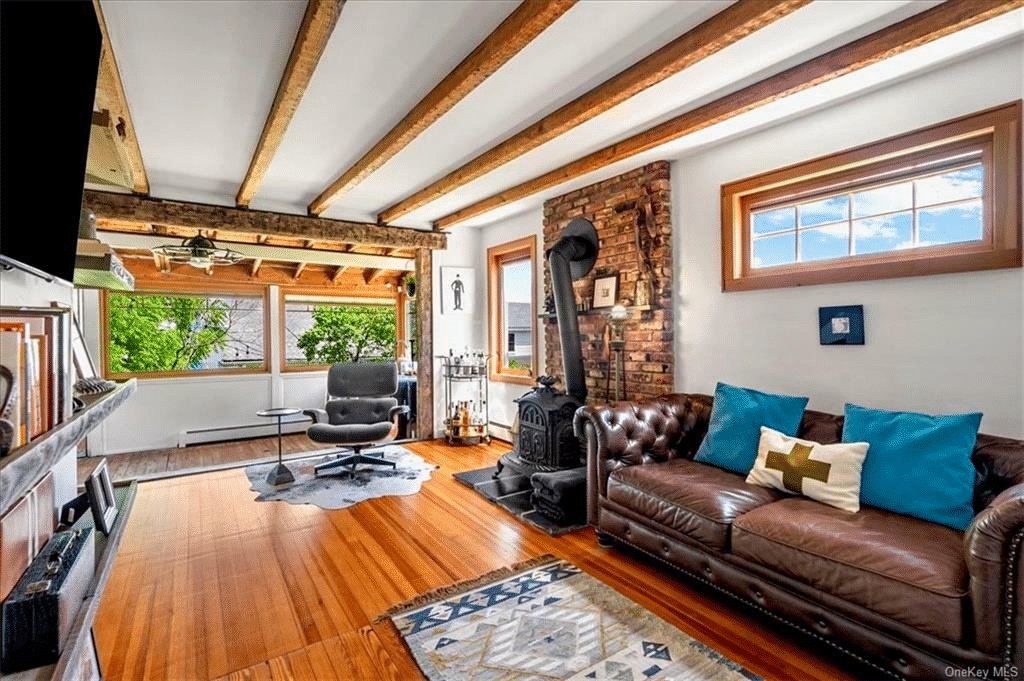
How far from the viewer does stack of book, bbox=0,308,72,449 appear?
3.04 feet

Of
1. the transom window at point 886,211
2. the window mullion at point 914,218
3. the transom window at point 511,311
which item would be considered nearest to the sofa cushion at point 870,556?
the transom window at point 886,211

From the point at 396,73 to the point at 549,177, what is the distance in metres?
1.83

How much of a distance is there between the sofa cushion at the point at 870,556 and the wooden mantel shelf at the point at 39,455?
231 centimetres

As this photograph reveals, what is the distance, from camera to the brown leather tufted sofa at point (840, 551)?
149 cm

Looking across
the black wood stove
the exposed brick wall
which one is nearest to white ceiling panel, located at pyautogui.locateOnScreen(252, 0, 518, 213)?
the black wood stove

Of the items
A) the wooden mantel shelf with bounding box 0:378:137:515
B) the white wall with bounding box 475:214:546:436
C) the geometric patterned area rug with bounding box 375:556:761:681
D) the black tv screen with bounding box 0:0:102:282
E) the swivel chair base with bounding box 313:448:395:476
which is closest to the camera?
the wooden mantel shelf with bounding box 0:378:137:515

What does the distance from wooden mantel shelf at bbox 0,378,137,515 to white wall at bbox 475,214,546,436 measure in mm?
3872

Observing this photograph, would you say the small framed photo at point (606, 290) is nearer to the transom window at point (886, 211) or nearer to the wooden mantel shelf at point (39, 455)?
the transom window at point (886, 211)

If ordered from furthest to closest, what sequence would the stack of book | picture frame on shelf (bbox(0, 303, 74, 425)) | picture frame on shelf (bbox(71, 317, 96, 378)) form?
picture frame on shelf (bbox(71, 317, 96, 378)) < picture frame on shelf (bbox(0, 303, 74, 425)) < the stack of book

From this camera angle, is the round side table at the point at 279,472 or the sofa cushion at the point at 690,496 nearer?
the sofa cushion at the point at 690,496

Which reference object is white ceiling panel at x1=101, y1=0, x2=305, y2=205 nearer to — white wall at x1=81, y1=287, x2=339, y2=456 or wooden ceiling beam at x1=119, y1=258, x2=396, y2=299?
wooden ceiling beam at x1=119, y1=258, x2=396, y2=299

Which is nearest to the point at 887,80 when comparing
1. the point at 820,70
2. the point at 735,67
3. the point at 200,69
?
the point at 820,70

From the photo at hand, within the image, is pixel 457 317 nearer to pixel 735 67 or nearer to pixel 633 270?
pixel 633 270

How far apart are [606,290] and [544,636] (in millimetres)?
2700
